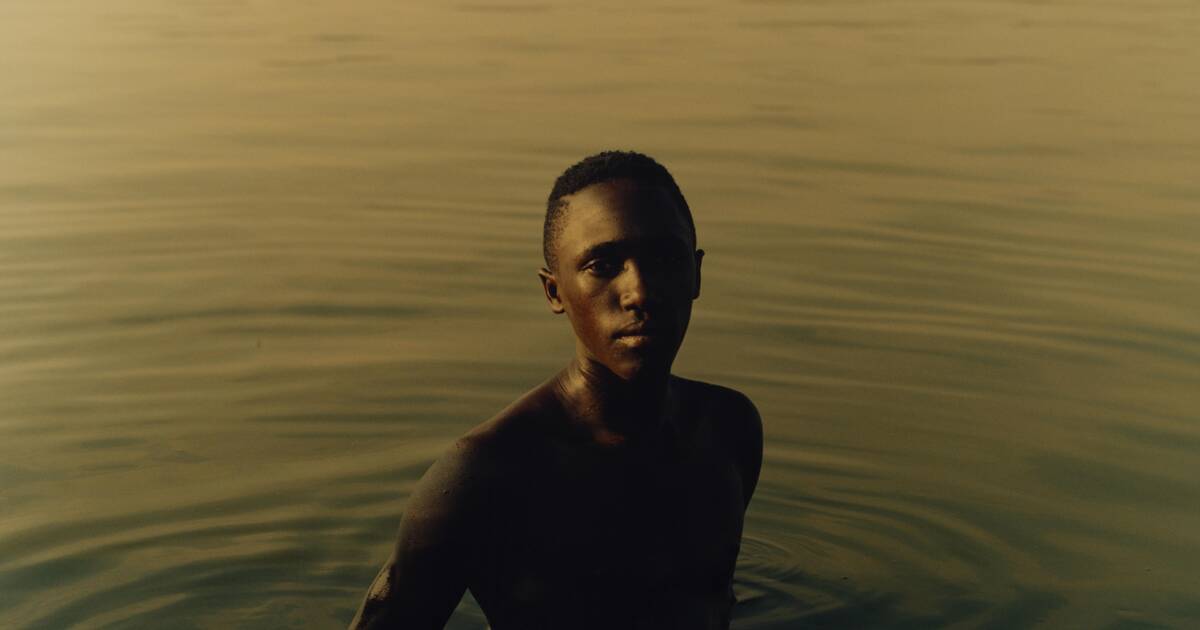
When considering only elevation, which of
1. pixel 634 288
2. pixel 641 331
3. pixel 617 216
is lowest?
pixel 641 331

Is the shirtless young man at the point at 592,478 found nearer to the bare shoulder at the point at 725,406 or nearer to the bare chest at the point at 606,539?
the bare chest at the point at 606,539

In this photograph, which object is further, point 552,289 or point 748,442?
point 748,442

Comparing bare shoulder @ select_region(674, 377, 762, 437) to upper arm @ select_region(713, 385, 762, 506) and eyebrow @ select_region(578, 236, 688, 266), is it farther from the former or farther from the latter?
eyebrow @ select_region(578, 236, 688, 266)

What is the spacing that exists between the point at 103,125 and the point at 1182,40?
11351 mm

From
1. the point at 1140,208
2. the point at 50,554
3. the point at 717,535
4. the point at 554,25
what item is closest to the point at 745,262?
the point at 1140,208

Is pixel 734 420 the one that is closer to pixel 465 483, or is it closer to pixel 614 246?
pixel 614 246

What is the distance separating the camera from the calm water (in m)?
6.96

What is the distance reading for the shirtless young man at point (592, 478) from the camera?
14.8 ft

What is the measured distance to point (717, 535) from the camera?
493cm

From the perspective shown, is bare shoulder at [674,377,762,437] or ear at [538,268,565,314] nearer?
ear at [538,268,565,314]

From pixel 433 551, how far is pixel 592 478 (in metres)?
0.46

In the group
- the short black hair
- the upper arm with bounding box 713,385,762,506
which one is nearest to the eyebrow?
the short black hair

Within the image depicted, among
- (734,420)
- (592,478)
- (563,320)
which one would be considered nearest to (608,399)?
(592,478)

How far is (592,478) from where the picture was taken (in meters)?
4.68
